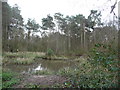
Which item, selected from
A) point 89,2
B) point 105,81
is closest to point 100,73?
point 105,81

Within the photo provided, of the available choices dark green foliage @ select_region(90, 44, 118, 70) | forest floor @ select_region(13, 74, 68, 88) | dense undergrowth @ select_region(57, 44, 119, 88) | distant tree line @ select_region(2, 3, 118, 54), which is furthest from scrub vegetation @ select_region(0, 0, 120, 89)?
dark green foliage @ select_region(90, 44, 118, 70)

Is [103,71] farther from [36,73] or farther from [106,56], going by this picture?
[36,73]

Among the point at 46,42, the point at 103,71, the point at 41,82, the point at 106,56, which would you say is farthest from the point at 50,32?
the point at 106,56

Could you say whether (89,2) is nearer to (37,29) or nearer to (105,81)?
(105,81)

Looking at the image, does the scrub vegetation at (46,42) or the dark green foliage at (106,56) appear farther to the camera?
the scrub vegetation at (46,42)

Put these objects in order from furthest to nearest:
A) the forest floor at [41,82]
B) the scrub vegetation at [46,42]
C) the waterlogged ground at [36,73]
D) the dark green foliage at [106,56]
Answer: the scrub vegetation at [46,42] → the waterlogged ground at [36,73] → the forest floor at [41,82] → the dark green foliage at [106,56]

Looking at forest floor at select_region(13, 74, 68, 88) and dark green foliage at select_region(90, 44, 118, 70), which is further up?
dark green foliage at select_region(90, 44, 118, 70)

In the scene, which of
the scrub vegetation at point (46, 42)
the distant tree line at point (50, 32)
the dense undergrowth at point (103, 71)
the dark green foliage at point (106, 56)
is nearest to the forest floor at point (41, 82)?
the dense undergrowth at point (103, 71)

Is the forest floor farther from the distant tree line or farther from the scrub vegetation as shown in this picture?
the distant tree line

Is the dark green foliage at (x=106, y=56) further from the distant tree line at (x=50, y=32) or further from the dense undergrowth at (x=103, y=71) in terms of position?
the distant tree line at (x=50, y=32)

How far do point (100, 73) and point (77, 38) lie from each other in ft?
40.8

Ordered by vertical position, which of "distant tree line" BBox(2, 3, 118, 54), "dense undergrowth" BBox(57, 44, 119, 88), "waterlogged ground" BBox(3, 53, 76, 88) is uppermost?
"distant tree line" BBox(2, 3, 118, 54)

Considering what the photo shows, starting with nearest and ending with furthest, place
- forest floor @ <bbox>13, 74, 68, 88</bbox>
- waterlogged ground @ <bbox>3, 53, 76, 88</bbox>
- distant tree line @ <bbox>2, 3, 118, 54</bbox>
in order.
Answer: forest floor @ <bbox>13, 74, 68, 88</bbox>
waterlogged ground @ <bbox>3, 53, 76, 88</bbox>
distant tree line @ <bbox>2, 3, 118, 54</bbox>

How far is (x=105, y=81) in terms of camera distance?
9.76 feet
